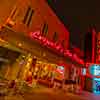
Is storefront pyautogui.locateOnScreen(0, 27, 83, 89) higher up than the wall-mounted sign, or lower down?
lower down

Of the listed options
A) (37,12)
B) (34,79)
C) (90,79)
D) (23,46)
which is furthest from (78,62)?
(23,46)

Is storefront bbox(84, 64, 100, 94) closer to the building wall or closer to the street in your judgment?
the building wall

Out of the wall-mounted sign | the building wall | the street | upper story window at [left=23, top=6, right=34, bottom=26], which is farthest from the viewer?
the wall-mounted sign

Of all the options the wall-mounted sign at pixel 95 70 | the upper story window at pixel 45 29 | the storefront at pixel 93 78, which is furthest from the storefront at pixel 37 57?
the wall-mounted sign at pixel 95 70

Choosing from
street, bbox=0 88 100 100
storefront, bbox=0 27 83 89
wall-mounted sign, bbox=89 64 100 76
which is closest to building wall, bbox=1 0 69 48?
storefront, bbox=0 27 83 89

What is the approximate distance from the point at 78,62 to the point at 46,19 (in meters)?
5.81

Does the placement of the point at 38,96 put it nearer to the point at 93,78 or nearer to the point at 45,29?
the point at 45,29

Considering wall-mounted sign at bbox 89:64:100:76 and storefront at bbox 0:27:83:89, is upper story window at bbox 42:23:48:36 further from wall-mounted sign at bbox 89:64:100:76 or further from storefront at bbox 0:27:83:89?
wall-mounted sign at bbox 89:64:100:76

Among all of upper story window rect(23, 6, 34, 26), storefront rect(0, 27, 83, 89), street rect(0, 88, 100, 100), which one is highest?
upper story window rect(23, 6, 34, 26)

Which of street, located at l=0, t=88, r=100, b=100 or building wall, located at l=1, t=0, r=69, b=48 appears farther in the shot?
building wall, located at l=1, t=0, r=69, b=48

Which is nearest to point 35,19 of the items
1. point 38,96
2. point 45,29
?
point 45,29

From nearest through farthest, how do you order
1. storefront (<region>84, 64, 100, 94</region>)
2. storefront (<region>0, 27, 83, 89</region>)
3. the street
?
storefront (<region>0, 27, 83, 89</region>) < the street < storefront (<region>84, 64, 100, 94</region>)

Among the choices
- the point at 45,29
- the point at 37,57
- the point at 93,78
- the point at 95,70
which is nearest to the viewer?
the point at 37,57

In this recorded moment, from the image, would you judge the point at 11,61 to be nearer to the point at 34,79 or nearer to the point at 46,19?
the point at 34,79
